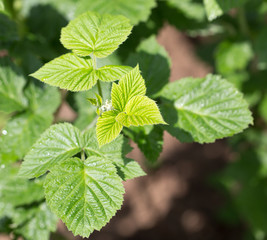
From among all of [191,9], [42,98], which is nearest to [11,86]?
[42,98]

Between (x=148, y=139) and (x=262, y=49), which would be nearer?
(x=148, y=139)

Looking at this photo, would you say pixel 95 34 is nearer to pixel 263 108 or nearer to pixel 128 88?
pixel 128 88

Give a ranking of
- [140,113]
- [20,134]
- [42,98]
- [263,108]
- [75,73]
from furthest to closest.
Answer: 1. [263,108]
2. [42,98]
3. [20,134]
4. [75,73]
5. [140,113]

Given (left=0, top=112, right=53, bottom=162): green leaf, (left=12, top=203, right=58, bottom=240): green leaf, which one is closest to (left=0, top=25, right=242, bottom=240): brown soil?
(left=12, top=203, right=58, bottom=240): green leaf

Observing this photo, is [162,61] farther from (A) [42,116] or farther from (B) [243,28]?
(B) [243,28]

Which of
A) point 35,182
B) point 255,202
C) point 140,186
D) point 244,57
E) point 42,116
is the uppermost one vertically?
point 244,57

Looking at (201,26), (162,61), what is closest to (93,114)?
(162,61)
